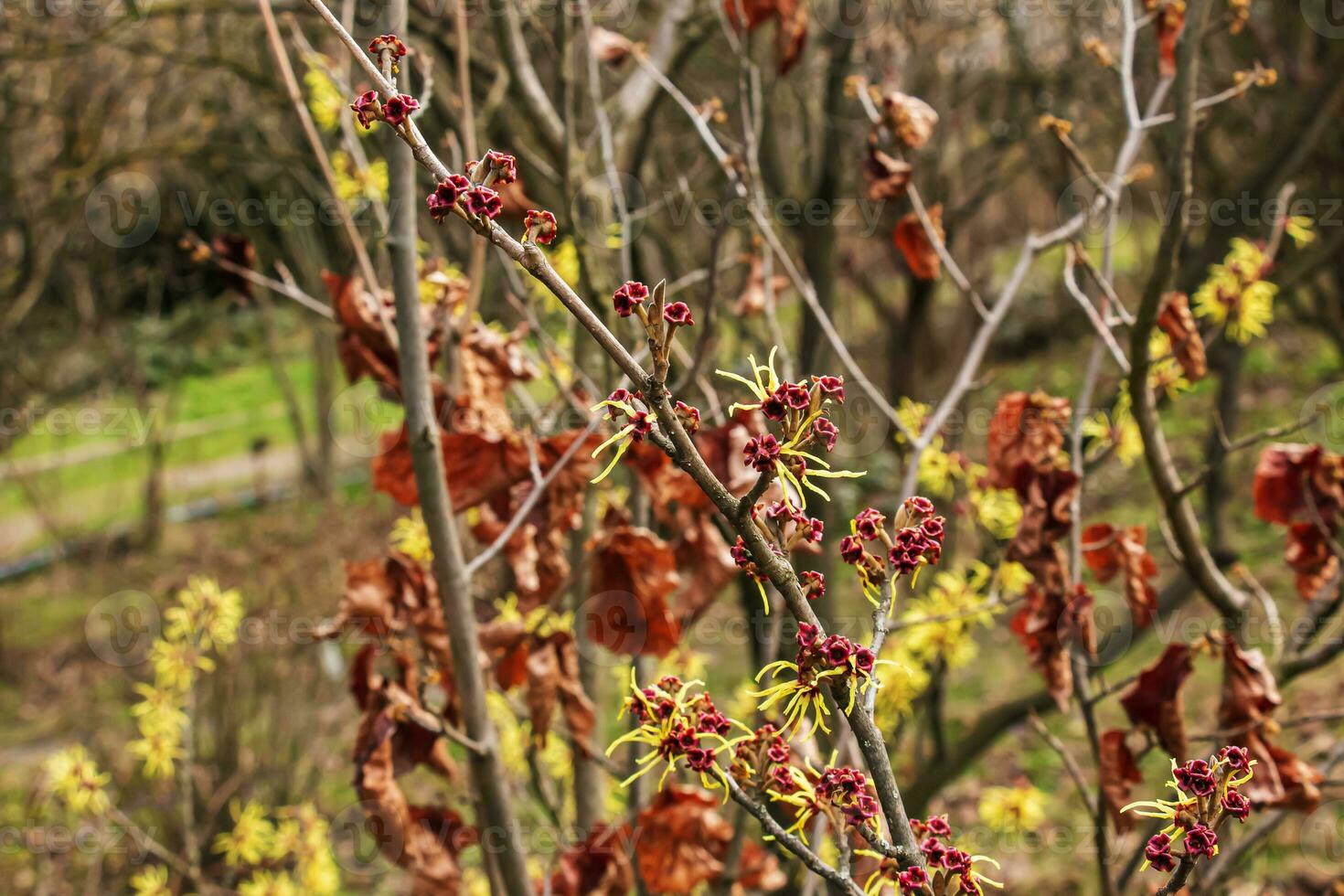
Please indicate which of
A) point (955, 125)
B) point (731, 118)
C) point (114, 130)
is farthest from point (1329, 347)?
point (114, 130)

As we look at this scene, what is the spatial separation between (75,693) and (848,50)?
23.9 ft

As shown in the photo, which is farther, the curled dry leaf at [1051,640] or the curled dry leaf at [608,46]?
the curled dry leaf at [608,46]

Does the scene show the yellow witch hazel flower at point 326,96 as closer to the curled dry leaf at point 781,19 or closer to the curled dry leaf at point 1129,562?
the curled dry leaf at point 781,19

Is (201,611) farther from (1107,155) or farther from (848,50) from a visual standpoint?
(1107,155)

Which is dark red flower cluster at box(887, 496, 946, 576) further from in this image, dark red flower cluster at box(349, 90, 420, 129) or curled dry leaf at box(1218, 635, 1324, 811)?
curled dry leaf at box(1218, 635, 1324, 811)

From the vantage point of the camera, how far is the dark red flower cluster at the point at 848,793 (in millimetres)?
1041

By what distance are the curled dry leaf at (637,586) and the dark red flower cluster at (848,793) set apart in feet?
3.39

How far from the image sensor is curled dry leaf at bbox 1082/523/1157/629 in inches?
85.1

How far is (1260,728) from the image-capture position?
A: 1.93 m

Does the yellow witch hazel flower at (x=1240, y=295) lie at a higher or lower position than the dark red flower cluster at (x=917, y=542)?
lower

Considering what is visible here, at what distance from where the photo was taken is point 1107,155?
33.6 feet

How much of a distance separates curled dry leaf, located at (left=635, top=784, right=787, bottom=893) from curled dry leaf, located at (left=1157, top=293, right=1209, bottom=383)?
3.93 ft

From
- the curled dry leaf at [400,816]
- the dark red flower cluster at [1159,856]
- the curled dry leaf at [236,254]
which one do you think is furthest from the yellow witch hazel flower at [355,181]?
the dark red flower cluster at [1159,856]

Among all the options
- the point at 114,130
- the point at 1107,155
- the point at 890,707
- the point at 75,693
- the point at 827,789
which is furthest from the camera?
the point at 1107,155
